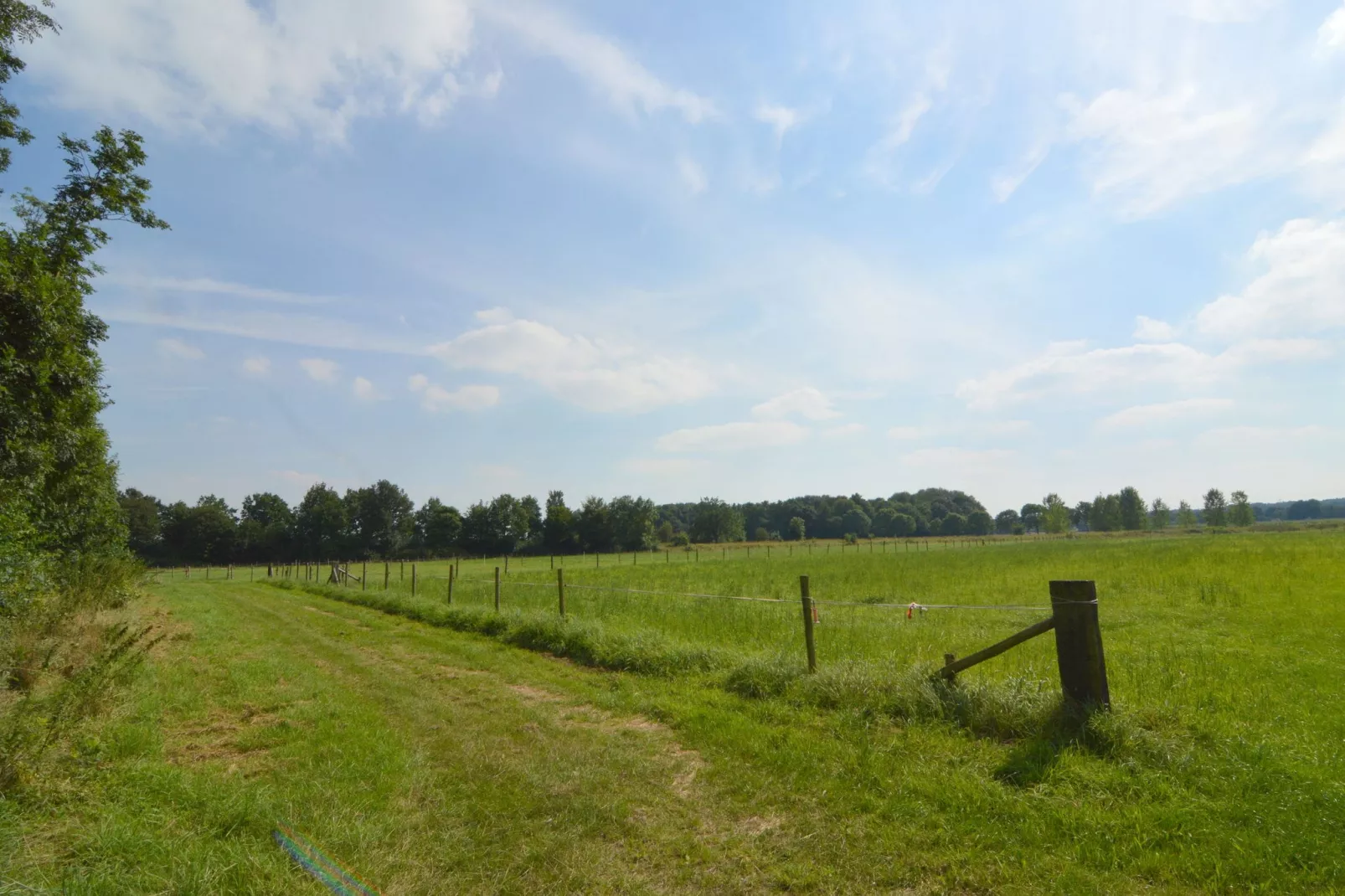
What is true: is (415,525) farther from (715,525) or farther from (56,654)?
(56,654)

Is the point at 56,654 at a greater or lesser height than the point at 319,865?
greater

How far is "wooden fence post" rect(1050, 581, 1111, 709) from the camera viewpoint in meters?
5.70

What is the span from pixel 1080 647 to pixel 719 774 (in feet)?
12.1

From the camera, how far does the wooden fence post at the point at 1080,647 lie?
224 inches

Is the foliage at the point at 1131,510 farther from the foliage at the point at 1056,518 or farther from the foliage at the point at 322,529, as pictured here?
the foliage at the point at 322,529

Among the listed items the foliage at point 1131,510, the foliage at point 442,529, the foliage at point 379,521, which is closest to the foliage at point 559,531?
the foliage at point 442,529

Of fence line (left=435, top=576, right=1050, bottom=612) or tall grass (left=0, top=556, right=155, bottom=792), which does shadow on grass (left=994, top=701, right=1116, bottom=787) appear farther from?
tall grass (left=0, top=556, right=155, bottom=792)

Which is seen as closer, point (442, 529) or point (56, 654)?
point (56, 654)

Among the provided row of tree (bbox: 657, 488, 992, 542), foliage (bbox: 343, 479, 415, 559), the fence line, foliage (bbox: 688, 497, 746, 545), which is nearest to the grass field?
the fence line

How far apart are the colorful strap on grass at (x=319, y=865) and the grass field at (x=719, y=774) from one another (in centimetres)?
12

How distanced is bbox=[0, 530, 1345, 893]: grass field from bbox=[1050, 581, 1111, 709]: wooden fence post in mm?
282

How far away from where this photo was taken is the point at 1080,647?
5.79 m

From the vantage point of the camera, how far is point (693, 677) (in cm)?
886

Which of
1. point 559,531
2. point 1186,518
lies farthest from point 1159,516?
point 559,531
